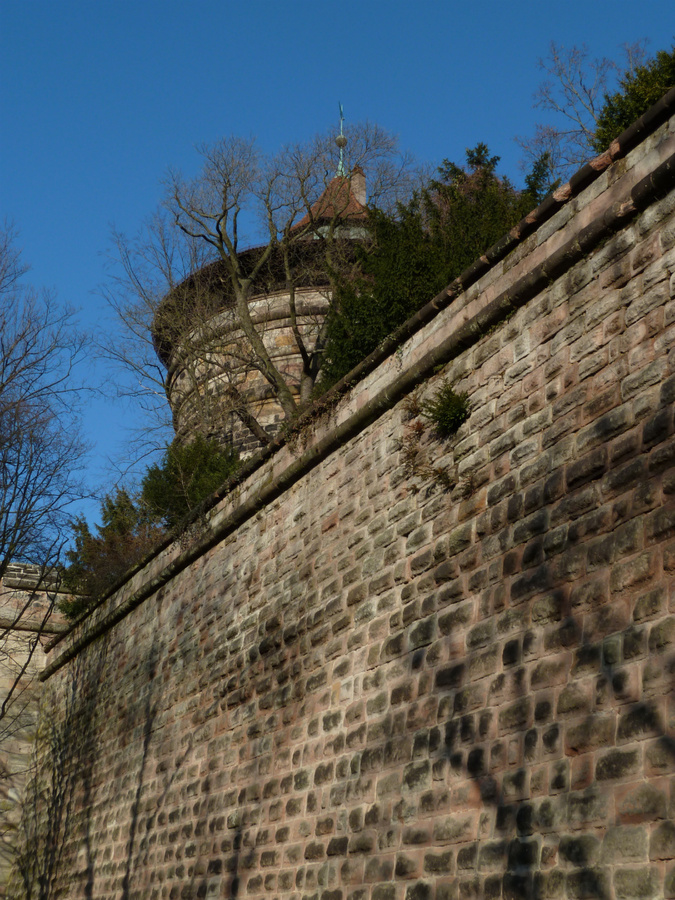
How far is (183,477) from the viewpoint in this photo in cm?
1599

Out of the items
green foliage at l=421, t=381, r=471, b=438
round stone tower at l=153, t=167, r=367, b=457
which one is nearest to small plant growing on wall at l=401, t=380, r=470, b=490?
green foliage at l=421, t=381, r=471, b=438

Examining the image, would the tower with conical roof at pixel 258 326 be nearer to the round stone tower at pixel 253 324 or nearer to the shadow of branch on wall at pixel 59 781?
the round stone tower at pixel 253 324

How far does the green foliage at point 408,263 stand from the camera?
34.6ft

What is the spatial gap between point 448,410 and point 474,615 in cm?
150

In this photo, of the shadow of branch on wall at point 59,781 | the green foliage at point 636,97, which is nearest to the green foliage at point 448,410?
the green foliage at point 636,97

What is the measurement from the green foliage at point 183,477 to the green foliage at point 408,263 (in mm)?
4387

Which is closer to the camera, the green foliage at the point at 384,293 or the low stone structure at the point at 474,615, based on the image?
the low stone structure at the point at 474,615

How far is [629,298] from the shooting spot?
554 centimetres

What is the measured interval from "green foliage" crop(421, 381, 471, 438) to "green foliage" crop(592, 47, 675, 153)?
3.16m

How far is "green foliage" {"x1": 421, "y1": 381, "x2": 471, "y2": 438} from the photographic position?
6914mm

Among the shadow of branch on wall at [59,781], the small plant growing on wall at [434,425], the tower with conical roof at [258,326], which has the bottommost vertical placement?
the shadow of branch on wall at [59,781]

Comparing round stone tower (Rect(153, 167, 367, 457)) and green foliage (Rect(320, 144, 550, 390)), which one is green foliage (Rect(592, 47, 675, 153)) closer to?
green foliage (Rect(320, 144, 550, 390))

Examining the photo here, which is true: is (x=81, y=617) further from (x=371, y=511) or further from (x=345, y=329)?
(x=371, y=511)

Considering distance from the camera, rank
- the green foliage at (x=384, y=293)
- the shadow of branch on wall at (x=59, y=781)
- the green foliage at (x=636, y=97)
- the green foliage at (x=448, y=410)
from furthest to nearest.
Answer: the shadow of branch on wall at (x=59, y=781)
the green foliage at (x=384, y=293)
the green foliage at (x=636, y=97)
the green foliage at (x=448, y=410)
